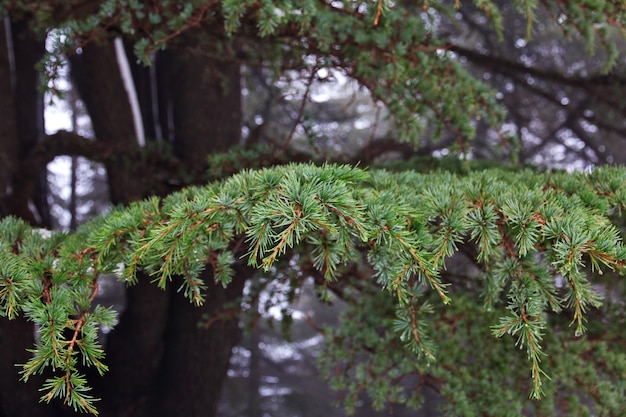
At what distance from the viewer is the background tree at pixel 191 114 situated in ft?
6.63

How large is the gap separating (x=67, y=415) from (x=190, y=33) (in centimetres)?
216

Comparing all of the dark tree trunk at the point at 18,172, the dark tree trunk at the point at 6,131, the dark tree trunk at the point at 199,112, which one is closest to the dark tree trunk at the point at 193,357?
the dark tree trunk at the point at 18,172

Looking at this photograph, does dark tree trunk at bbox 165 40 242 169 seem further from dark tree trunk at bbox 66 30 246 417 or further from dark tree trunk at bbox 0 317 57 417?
dark tree trunk at bbox 0 317 57 417

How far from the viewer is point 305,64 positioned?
8.10 feet

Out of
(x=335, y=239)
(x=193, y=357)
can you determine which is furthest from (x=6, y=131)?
(x=335, y=239)

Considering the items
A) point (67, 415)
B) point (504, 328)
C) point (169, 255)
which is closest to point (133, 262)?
point (169, 255)

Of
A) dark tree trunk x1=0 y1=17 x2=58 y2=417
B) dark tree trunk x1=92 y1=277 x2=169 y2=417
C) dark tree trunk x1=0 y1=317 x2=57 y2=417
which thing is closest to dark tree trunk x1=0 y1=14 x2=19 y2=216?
dark tree trunk x1=0 y1=17 x2=58 y2=417

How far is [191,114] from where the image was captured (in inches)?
146

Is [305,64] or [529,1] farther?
[305,64]

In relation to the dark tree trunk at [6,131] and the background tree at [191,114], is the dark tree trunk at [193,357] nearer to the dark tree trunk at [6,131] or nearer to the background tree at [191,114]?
the background tree at [191,114]

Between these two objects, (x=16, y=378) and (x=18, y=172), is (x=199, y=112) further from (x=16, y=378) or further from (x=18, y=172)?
(x=16, y=378)

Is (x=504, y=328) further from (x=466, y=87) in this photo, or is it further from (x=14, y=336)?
(x=14, y=336)

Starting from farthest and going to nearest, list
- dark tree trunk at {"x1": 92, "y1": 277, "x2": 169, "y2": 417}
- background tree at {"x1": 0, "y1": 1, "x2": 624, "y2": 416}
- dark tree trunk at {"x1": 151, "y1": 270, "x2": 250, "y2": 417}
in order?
dark tree trunk at {"x1": 151, "y1": 270, "x2": 250, "y2": 417} < dark tree trunk at {"x1": 92, "y1": 277, "x2": 169, "y2": 417} < background tree at {"x1": 0, "y1": 1, "x2": 624, "y2": 416}

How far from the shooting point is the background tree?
2.02m
